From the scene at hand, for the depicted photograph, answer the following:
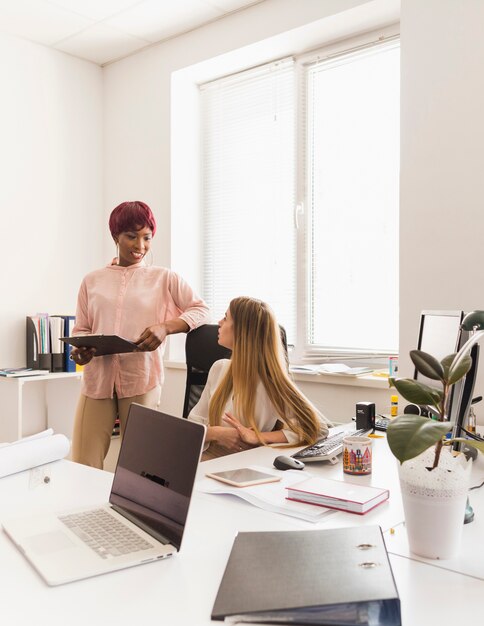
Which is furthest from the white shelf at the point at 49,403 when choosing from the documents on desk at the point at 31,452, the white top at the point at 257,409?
the documents on desk at the point at 31,452

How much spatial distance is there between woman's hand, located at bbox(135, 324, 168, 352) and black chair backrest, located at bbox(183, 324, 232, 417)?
12 centimetres

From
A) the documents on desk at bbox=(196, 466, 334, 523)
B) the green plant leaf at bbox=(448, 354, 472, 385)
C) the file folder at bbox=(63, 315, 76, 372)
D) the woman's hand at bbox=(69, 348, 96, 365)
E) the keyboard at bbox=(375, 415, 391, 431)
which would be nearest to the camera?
the green plant leaf at bbox=(448, 354, 472, 385)

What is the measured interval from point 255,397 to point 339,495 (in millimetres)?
790

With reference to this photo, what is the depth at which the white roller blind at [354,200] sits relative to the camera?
3.24m

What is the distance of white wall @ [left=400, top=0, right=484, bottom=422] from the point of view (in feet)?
8.33

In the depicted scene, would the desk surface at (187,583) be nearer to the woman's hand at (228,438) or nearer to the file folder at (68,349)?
the woman's hand at (228,438)

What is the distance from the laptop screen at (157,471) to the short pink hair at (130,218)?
1.43m

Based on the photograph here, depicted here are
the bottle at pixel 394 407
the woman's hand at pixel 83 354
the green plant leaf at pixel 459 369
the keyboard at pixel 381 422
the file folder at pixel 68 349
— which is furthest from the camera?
the file folder at pixel 68 349

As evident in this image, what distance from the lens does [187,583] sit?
105 centimetres

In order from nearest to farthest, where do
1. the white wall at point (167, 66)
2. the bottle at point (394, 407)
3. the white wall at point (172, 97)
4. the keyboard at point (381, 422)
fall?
the keyboard at point (381, 422) → the bottle at point (394, 407) → the white wall at point (167, 66) → the white wall at point (172, 97)

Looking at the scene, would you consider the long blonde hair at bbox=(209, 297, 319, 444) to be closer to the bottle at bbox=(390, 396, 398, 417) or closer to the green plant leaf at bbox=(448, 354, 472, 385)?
the bottle at bbox=(390, 396, 398, 417)

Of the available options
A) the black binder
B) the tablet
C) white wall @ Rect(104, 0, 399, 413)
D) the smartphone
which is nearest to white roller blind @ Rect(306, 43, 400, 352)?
white wall @ Rect(104, 0, 399, 413)

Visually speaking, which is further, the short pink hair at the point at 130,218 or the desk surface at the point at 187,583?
the short pink hair at the point at 130,218

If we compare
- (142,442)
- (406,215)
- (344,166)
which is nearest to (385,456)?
(142,442)
